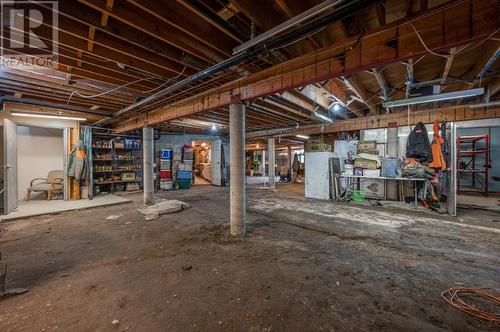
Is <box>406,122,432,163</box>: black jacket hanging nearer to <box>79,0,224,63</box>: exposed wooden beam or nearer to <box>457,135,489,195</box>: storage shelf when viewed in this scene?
<box>457,135,489,195</box>: storage shelf

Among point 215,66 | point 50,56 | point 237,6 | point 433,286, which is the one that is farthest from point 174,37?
point 433,286

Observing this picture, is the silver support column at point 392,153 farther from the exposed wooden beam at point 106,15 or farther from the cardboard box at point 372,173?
the exposed wooden beam at point 106,15

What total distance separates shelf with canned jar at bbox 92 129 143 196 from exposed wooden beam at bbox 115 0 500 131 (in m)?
6.83

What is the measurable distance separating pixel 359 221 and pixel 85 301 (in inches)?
193

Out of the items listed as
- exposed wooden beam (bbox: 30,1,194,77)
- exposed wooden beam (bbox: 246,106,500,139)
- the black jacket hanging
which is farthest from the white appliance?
exposed wooden beam (bbox: 30,1,194,77)

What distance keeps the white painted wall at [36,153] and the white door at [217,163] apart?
254 inches

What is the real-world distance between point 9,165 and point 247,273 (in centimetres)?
631

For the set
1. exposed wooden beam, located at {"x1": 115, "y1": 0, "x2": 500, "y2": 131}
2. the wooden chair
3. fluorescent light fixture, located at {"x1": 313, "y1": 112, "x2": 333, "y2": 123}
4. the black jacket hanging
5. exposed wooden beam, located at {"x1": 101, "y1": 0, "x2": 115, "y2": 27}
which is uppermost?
exposed wooden beam, located at {"x1": 101, "y1": 0, "x2": 115, "y2": 27}

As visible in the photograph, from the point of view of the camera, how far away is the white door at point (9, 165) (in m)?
4.61

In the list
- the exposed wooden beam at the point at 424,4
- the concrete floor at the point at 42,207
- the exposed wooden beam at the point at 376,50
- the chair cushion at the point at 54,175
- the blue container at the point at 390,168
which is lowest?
the concrete floor at the point at 42,207

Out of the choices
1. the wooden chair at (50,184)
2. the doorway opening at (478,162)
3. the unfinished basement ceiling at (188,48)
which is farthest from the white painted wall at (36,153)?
the doorway opening at (478,162)

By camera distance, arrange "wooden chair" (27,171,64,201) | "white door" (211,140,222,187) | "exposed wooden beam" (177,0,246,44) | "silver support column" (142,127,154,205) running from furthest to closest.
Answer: "white door" (211,140,222,187) < "wooden chair" (27,171,64,201) < "silver support column" (142,127,154,205) < "exposed wooden beam" (177,0,246,44)

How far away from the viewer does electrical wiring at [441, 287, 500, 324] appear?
5.80ft

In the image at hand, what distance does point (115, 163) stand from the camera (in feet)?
28.1
